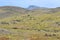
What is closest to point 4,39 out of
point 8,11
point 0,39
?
point 0,39

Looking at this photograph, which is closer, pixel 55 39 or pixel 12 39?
pixel 12 39

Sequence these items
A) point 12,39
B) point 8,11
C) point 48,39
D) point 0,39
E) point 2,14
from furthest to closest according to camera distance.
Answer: point 8,11
point 2,14
point 48,39
point 12,39
point 0,39

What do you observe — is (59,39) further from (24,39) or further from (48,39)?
(24,39)

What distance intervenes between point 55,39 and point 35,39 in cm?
686

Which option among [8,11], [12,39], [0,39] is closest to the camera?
[0,39]

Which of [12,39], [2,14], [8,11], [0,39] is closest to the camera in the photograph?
[0,39]

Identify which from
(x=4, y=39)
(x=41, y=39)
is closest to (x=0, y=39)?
(x=4, y=39)

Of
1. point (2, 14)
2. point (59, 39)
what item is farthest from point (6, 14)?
point (59, 39)

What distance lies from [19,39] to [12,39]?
1.50 meters

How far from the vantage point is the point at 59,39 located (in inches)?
1666

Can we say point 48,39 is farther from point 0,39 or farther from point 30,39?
point 0,39

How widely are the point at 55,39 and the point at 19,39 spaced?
24.5 ft

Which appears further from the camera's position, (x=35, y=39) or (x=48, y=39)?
(x=48, y=39)

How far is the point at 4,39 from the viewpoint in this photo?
36.0 metres
